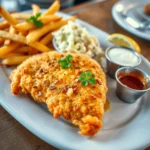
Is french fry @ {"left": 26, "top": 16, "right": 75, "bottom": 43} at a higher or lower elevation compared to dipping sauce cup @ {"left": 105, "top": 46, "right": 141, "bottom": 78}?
higher

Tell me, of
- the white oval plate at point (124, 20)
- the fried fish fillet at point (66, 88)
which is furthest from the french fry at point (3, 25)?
the white oval plate at point (124, 20)

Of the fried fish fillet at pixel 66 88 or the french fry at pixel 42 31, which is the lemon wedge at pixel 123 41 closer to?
the french fry at pixel 42 31

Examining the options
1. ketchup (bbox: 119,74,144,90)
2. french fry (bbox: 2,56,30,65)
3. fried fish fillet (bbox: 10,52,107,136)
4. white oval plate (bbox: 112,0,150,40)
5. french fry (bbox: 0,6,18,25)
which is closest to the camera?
fried fish fillet (bbox: 10,52,107,136)

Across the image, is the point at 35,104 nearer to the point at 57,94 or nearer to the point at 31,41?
the point at 57,94

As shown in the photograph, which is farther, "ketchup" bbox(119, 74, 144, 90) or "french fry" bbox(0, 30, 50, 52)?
"french fry" bbox(0, 30, 50, 52)

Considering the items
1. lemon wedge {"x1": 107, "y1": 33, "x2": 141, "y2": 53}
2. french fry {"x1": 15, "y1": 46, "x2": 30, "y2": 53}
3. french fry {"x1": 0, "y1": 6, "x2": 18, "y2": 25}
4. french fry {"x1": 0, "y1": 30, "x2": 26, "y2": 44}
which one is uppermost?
french fry {"x1": 0, "y1": 6, "x2": 18, "y2": 25}

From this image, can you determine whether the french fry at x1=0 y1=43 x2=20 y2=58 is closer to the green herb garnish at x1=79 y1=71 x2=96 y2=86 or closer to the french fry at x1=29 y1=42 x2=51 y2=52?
the french fry at x1=29 y1=42 x2=51 y2=52

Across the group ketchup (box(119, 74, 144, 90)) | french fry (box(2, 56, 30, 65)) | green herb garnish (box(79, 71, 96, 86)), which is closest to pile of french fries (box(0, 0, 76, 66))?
french fry (box(2, 56, 30, 65))
